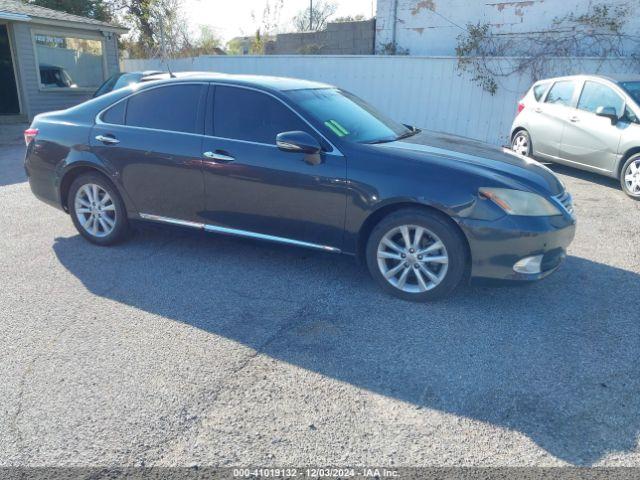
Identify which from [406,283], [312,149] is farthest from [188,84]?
[406,283]

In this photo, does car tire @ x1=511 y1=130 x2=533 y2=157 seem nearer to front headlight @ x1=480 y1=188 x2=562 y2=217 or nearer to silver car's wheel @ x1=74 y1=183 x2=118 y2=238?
front headlight @ x1=480 y1=188 x2=562 y2=217

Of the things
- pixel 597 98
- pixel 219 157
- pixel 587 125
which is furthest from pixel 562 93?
pixel 219 157

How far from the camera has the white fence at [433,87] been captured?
12469 millimetres

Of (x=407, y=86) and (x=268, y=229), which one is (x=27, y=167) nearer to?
(x=268, y=229)

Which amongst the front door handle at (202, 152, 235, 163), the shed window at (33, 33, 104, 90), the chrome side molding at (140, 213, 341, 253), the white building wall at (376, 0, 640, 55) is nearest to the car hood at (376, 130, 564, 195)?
the chrome side molding at (140, 213, 341, 253)

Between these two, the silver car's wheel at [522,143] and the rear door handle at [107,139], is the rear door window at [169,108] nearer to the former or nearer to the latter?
the rear door handle at [107,139]

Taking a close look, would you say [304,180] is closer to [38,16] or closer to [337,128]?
[337,128]

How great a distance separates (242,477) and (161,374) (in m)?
1.03

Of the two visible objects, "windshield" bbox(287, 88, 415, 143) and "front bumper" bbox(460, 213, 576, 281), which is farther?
"windshield" bbox(287, 88, 415, 143)

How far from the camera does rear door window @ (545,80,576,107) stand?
9.05 meters

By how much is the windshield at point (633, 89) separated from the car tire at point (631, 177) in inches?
33.3

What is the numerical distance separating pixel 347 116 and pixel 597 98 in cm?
540

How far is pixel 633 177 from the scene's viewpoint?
777cm

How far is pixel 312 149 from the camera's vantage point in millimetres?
4383
